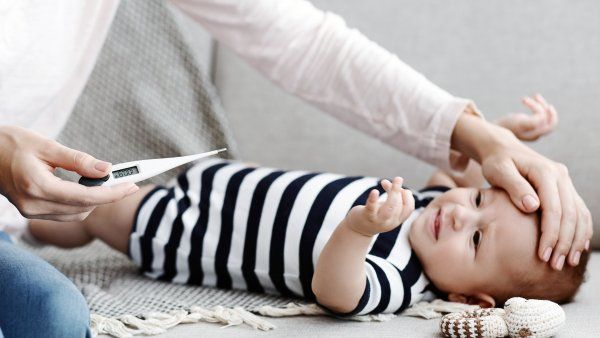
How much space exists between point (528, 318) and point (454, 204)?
29cm

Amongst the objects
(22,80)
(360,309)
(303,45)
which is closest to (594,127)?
(303,45)

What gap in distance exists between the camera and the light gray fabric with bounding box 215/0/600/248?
1468 millimetres

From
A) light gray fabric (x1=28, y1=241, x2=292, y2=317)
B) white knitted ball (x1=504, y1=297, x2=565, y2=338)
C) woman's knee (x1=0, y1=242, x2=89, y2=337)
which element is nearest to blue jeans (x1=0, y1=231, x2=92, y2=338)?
woman's knee (x1=0, y1=242, x2=89, y2=337)

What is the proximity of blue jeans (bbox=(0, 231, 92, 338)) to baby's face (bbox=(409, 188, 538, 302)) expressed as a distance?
0.54 metres

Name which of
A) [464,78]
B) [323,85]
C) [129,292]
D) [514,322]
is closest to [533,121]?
[464,78]

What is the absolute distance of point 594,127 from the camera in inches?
57.2

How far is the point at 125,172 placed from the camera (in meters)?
0.79

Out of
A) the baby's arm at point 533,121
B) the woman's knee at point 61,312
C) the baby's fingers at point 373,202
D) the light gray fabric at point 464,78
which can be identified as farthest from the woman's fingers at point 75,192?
the light gray fabric at point 464,78

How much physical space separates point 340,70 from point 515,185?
1.13 feet

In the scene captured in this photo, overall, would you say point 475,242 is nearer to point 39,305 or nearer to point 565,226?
point 565,226

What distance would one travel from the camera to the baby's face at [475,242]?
111 cm

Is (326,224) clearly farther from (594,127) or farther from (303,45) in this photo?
(594,127)

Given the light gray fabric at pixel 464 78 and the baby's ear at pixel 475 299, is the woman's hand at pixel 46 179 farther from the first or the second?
the light gray fabric at pixel 464 78

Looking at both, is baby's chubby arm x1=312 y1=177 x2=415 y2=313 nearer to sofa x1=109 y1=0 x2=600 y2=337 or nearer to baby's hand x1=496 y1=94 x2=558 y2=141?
baby's hand x1=496 y1=94 x2=558 y2=141
